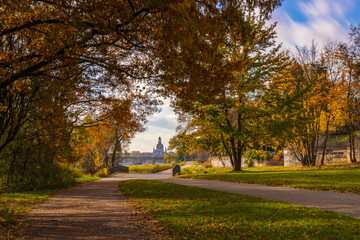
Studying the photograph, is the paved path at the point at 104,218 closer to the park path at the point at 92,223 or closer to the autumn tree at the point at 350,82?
the park path at the point at 92,223

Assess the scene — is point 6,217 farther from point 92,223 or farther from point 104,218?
point 104,218

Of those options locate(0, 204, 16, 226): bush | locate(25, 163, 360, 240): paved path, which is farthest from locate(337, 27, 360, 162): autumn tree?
locate(0, 204, 16, 226): bush

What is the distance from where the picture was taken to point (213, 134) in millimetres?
24734

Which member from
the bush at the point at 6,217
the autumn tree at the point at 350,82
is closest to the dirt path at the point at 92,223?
the bush at the point at 6,217

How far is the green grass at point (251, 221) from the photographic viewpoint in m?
5.38

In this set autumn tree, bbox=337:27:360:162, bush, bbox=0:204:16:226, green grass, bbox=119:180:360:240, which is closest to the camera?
green grass, bbox=119:180:360:240

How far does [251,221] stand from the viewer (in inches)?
250

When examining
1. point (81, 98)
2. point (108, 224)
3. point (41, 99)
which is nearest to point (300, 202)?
point (108, 224)

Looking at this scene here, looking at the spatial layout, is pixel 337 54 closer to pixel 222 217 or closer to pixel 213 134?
pixel 213 134

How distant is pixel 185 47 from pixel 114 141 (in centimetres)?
3822

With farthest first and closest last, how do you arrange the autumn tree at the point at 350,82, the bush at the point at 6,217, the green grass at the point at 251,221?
the autumn tree at the point at 350,82
the bush at the point at 6,217
the green grass at the point at 251,221

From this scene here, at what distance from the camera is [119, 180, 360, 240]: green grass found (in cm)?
538

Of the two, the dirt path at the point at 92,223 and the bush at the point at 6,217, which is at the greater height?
the bush at the point at 6,217

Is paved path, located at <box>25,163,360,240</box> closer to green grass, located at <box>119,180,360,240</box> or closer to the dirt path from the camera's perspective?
the dirt path
